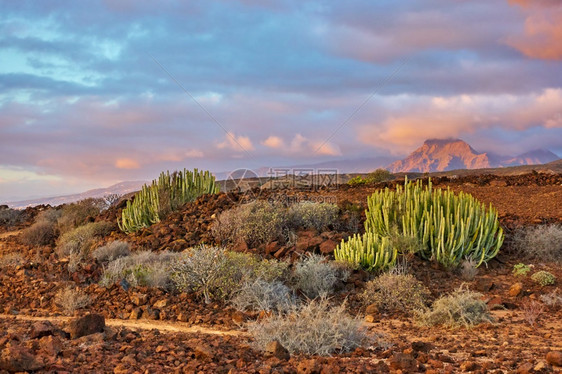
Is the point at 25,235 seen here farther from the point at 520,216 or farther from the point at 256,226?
the point at 520,216

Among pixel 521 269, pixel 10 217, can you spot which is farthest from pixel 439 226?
pixel 10 217

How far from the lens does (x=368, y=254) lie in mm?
9742

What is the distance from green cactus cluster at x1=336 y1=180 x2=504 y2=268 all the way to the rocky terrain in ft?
1.30

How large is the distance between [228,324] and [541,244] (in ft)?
24.5

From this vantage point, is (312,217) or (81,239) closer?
(312,217)

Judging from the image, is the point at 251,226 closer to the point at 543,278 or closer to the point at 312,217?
the point at 312,217

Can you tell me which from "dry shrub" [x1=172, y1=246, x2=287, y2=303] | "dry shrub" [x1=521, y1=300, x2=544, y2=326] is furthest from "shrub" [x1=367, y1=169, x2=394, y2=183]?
"dry shrub" [x1=172, y1=246, x2=287, y2=303]

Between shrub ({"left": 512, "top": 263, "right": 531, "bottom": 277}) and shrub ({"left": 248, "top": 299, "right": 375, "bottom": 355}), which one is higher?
shrub ({"left": 248, "top": 299, "right": 375, "bottom": 355})

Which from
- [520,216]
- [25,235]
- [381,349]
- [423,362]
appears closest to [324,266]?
[381,349]

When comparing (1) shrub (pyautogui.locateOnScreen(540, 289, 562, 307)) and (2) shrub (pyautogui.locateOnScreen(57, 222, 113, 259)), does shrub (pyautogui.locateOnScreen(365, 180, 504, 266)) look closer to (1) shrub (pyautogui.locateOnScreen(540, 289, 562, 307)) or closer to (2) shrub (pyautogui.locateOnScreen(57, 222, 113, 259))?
(1) shrub (pyautogui.locateOnScreen(540, 289, 562, 307))

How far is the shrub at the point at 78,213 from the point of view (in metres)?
18.0

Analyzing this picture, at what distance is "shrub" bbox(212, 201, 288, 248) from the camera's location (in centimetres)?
1188

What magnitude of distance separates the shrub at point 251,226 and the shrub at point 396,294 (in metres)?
3.80

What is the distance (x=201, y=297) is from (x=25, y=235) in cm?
1157
